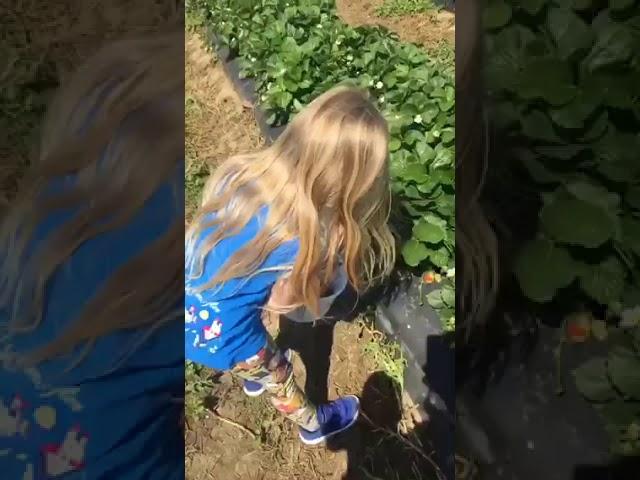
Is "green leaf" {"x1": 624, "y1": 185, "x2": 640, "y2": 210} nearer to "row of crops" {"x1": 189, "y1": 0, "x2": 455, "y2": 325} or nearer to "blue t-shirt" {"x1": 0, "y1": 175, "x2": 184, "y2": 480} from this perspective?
"row of crops" {"x1": 189, "y1": 0, "x2": 455, "y2": 325}

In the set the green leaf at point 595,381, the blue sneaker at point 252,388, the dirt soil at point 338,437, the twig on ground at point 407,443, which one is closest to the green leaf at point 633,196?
the green leaf at point 595,381

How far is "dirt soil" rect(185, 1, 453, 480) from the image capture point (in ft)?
3.62

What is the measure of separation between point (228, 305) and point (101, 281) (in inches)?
6.8

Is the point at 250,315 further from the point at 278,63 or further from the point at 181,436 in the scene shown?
the point at 278,63

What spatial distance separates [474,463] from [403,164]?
1.44ft

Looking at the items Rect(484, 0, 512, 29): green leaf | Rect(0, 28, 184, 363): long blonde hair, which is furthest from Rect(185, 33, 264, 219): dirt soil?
Rect(484, 0, 512, 29): green leaf

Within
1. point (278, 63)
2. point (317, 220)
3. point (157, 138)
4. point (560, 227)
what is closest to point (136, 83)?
point (157, 138)

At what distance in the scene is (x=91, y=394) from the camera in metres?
1.12

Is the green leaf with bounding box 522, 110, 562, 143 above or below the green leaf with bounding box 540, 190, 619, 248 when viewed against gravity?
above

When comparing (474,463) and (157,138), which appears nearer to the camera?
(157,138)

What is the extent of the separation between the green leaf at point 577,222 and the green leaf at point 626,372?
164mm

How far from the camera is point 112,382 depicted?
111cm

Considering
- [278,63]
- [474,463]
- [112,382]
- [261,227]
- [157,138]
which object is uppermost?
[278,63]

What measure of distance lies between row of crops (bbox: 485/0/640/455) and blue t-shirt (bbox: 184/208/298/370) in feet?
1.15
